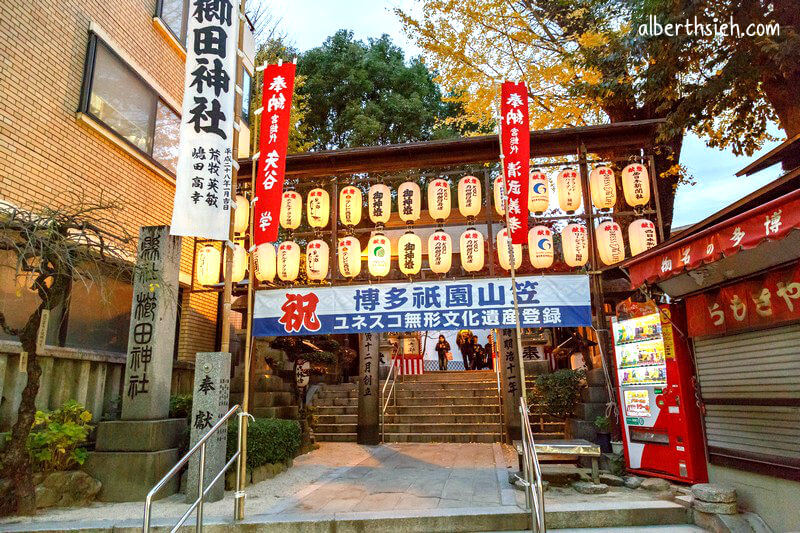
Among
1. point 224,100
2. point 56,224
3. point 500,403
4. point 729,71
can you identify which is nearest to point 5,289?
point 56,224

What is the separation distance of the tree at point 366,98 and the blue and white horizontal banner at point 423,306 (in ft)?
47.6

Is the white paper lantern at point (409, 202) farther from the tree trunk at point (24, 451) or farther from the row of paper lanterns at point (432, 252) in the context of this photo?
the tree trunk at point (24, 451)

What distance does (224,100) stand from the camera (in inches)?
309

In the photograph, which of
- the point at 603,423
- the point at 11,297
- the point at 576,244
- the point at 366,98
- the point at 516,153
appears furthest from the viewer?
the point at 366,98

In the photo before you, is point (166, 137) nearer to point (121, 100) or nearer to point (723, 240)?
point (121, 100)

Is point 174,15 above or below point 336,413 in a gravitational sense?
above

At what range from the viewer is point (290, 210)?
40.1ft

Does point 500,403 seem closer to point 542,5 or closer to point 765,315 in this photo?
point 765,315

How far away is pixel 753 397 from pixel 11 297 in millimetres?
11438

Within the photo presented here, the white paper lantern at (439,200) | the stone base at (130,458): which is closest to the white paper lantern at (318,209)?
the white paper lantern at (439,200)

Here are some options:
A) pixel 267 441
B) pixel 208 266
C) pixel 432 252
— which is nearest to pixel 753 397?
pixel 432 252

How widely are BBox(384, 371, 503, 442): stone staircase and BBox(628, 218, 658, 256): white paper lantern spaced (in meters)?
6.73

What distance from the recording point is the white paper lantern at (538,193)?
36.3ft

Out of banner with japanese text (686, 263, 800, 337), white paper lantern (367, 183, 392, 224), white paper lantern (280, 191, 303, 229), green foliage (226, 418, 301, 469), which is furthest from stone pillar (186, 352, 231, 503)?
banner with japanese text (686, 263, 800, 337)
